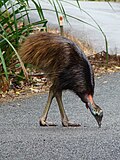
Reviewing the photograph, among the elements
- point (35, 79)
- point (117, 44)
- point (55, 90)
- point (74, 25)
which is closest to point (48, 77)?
point (55, 90)

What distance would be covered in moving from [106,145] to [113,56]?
7.83 meters

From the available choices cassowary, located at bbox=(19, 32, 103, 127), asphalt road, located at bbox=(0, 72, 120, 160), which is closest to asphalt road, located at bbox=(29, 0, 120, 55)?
asphalt road, located at bbox=(0, 72, 120, 160)

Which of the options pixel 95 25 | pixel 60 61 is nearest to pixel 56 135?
pixel 60 61

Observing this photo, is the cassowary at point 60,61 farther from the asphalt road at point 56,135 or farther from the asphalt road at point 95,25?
the asphalt road at point 95,25

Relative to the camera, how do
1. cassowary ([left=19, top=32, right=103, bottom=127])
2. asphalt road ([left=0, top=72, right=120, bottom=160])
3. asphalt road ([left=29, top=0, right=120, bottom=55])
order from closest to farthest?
asphalt road ([left=0, top=72, right=120, bottom=160]), cassowary ([left=19, top=32, right=103, bottom=127]), asphalt road ([left=29, top=0, right=120, bottom=55])

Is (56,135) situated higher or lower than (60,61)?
lower

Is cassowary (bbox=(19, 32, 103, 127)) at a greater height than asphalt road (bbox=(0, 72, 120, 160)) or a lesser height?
greater

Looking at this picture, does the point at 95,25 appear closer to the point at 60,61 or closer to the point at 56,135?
the point at 60,61

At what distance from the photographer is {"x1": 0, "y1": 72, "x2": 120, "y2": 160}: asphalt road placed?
5.54 metres

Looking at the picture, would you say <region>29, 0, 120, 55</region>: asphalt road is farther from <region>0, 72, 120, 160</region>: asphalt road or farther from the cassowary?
the cassowary

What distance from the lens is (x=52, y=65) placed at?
659cm

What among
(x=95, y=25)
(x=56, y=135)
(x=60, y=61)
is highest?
(x=60, y=61)

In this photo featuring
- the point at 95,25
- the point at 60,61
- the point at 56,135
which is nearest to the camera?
the point at 56,135

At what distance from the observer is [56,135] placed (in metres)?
6.39
